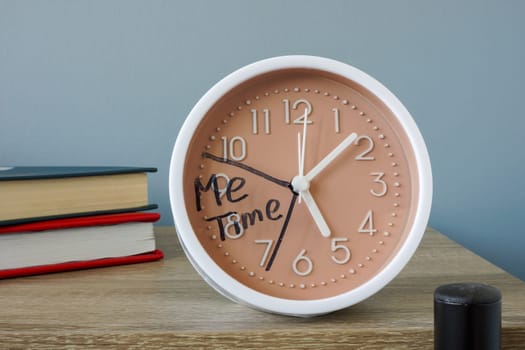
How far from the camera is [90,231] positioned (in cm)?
79

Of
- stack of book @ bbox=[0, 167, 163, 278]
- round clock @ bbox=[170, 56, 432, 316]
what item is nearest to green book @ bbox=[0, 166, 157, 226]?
stack of book @ bbox=[0, 167, 163, 278]

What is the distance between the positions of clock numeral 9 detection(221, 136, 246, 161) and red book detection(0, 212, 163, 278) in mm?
242

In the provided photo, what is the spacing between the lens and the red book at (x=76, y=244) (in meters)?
0.74

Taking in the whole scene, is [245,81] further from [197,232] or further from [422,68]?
[422,68]

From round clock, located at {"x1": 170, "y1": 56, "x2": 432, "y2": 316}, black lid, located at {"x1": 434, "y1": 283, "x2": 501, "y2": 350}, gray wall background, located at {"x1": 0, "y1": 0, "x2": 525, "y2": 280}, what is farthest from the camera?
gray wall background, located at {"x1": 0, "y1": 0, "x2": 525, "y2": 280}

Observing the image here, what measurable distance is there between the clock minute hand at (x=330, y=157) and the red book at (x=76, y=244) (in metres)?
0.29

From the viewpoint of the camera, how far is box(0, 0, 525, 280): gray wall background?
1.10 metres

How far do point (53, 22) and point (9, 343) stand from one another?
0.72m

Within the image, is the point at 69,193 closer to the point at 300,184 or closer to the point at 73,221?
the point at 73,221

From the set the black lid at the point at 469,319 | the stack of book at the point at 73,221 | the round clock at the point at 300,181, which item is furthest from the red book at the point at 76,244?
the black lid at the point at 469,319

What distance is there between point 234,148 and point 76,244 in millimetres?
290

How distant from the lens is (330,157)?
621mm

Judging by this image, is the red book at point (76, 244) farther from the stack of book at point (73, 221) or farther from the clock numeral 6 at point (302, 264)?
the clock numeral 6 at point (302, 264)

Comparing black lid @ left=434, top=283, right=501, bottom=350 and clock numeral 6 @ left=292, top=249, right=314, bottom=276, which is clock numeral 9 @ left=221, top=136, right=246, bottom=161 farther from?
black lid @ left=434, top=283, right=501, bottom=350
